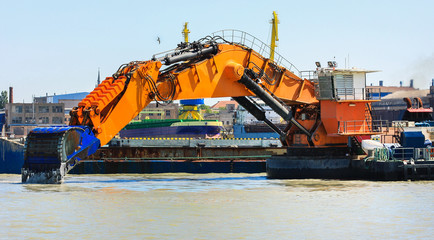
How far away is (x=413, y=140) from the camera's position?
44.0 m

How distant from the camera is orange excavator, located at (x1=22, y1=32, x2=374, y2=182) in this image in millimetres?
35531

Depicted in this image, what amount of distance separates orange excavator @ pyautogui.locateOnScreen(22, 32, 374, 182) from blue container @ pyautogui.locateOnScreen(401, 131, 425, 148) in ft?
7.56

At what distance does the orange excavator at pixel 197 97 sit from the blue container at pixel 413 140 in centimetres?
231

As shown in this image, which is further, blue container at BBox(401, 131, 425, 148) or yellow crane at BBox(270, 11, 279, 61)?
yellow crane at BBox(270, 11, 279, 61)

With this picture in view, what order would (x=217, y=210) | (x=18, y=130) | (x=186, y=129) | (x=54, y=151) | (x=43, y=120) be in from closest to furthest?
(x=217, y=210)
(x=54, y=151)
(x=186, y=129)
(x=18, y=130)
(x=43, y=120)

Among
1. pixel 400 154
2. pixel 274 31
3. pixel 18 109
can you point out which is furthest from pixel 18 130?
pixel 400 154

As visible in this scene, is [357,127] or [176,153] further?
[176,153]

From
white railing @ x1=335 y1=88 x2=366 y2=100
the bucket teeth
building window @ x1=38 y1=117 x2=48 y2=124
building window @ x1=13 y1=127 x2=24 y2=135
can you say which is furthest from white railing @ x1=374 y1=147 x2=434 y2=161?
building window @ x1=38 y1=117 x2=48 y2=124

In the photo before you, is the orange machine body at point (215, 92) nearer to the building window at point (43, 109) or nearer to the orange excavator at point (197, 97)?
the orange excavator at point (197, 97)

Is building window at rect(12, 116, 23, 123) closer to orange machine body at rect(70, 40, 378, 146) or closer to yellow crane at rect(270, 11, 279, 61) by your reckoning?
yellow crane at rect(270, 11, 279, 61)

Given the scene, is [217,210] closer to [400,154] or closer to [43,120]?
[400,154]

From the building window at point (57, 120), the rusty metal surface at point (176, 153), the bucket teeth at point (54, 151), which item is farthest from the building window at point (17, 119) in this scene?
the bucket teeth at point (54, 151)

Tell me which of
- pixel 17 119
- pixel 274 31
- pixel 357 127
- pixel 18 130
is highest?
pixel 274 31

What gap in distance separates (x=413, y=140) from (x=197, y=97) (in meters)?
14.3
